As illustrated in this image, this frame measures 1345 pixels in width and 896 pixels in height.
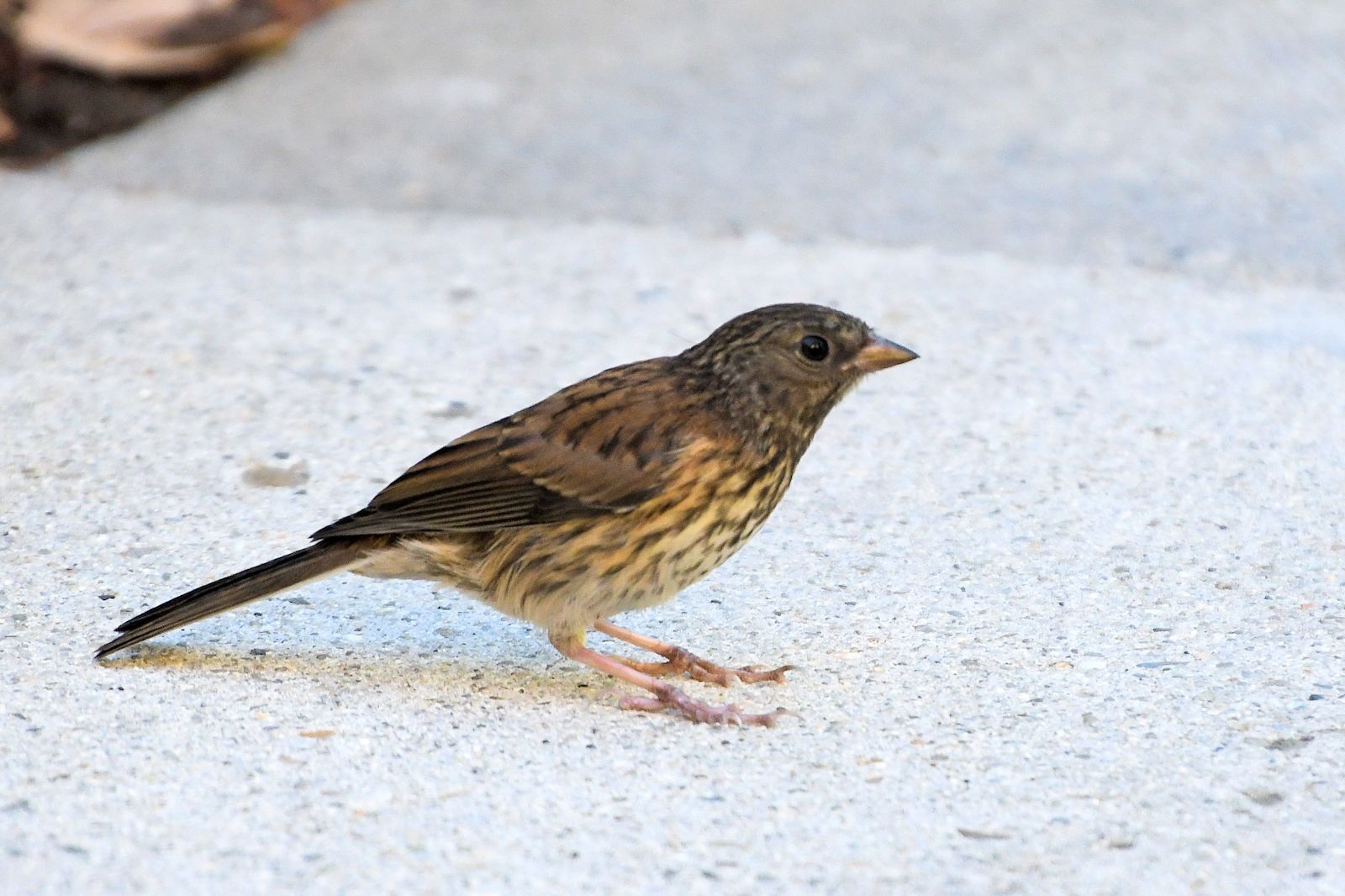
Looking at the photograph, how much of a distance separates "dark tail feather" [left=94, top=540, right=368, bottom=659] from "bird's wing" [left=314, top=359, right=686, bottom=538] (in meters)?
0.07

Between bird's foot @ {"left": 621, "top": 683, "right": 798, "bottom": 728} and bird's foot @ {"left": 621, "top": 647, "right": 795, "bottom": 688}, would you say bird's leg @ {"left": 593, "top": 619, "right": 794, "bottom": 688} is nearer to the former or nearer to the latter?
bird's foot @ {"left": 621, "top": 647, "right": 795, "bottom": 688}

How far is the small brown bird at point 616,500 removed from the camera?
13.1 ft

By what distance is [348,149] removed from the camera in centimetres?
Answer: 777

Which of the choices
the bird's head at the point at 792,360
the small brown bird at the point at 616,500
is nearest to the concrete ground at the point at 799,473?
the small brown bird at the point at 616,500

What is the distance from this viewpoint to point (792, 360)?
166 inches

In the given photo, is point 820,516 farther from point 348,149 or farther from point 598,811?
point 348,149

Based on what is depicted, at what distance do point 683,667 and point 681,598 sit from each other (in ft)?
1.66

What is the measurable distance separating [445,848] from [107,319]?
10.9 ft

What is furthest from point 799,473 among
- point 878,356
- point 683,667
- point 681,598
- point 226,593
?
point 226,593

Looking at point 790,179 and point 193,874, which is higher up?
point 790,179

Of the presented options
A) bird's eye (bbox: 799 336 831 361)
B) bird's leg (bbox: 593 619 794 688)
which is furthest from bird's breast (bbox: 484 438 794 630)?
bird's eye (bbox: 799 336 831 361)

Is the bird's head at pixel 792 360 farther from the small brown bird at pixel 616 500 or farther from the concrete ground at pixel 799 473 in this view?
the concrete ground at pixel 799 473

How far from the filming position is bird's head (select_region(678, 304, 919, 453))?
4.16 meters

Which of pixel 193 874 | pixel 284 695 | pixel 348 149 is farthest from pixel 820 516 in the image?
pixel 348 149
